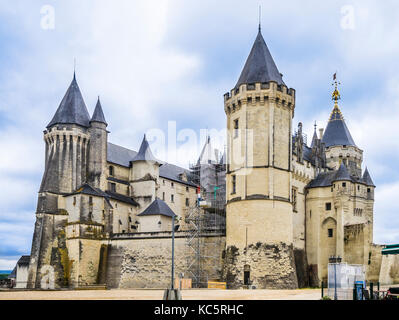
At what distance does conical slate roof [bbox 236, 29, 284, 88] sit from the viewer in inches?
1828

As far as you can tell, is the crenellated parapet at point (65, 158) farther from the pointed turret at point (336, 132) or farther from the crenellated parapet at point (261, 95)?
the pointed turret at point (336, 132)

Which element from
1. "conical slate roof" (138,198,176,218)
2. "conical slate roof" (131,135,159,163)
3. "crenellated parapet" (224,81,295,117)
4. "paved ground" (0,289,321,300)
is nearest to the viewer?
"paved ground" (0,289,321,300)

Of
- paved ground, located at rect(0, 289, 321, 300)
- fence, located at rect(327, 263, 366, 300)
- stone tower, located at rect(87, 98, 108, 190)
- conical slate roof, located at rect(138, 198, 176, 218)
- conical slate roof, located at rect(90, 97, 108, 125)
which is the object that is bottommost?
paved ground, located at rect(0, 289, 321, 300)

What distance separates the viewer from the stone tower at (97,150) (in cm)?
6128

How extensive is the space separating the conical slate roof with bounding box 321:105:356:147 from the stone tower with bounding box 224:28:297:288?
23.5 meters

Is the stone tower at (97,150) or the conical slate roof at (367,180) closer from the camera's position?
the conical slate roof at (367,180)

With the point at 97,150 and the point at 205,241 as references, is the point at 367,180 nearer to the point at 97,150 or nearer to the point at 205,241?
the point at 205,241

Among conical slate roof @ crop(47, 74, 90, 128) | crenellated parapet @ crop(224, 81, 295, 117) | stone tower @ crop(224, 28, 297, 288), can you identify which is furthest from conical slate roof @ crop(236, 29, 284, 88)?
conical slate roof @ crop(47, 74, 90, 128)

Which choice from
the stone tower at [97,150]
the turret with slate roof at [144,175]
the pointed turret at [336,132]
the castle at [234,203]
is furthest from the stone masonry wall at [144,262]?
the pointed turret at [336,132]

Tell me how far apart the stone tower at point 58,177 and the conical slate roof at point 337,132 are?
30576mm

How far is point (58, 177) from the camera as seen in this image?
59250mm

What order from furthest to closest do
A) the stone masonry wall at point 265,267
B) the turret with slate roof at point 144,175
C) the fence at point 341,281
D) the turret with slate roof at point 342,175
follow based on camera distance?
the turret with slate roof at point 144,175
the turret with slate roof at point 342,175
the stone masonry wall at point 265,267
the fence at point 341,281

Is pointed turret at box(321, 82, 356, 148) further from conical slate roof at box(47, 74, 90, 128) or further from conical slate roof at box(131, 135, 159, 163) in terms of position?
conical slate roof at box(47, 74, 90, 128)
